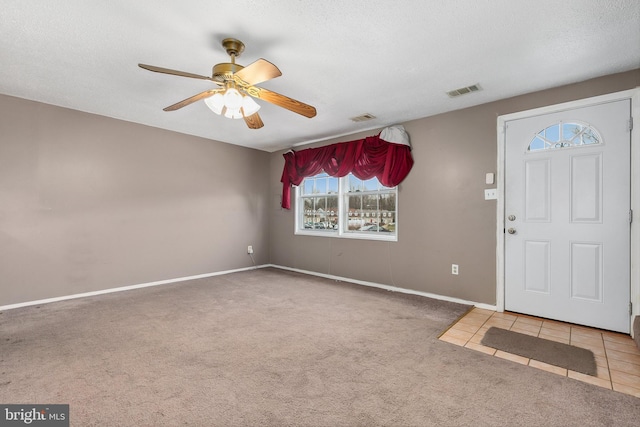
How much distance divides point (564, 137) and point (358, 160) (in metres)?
2.41

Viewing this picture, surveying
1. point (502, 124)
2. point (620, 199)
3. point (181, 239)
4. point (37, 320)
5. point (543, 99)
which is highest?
point (543, 99)

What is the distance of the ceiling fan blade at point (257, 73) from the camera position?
75.9 inches

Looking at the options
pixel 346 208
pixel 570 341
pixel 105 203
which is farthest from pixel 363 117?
pixel 105 203

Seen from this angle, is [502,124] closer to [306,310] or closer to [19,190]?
[306,310]

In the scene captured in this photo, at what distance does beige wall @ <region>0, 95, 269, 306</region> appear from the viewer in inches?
128

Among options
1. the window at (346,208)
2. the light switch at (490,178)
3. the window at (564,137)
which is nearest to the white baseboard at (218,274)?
the window at (346,208)

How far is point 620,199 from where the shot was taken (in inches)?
100

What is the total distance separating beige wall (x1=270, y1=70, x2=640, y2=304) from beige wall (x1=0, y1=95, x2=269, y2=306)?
8.90 ft

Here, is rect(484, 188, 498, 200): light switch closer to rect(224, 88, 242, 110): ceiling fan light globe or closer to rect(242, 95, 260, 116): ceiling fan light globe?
rect(242, 95, 260, 116): ceiling fan light globe

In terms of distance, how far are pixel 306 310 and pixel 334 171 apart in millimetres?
2386

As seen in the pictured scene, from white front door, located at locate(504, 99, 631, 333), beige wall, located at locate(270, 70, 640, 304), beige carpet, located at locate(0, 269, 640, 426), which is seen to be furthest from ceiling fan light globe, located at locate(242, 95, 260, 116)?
white front door, located at locate(504, 99, 631, 333)

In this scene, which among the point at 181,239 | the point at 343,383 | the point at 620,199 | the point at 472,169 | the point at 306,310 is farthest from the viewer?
the point at 181,239

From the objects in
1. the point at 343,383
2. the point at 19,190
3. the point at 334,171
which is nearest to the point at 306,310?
the point at 343,383

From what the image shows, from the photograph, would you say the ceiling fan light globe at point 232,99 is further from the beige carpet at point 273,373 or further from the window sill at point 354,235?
the window sill at point 354,235
